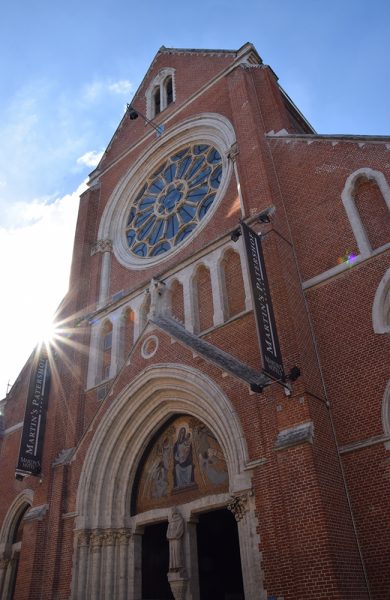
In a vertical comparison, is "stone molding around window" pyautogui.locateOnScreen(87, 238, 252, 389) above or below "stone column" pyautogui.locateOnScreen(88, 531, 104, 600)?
above

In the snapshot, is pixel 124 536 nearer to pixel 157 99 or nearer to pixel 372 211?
pixel 372 211

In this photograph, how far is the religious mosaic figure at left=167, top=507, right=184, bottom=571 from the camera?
10.7 m

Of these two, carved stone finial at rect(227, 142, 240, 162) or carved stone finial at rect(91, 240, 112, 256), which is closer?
carved stone finial at rect(227, 142, 240, 162)

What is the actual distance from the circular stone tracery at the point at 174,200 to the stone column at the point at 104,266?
2.97 ft

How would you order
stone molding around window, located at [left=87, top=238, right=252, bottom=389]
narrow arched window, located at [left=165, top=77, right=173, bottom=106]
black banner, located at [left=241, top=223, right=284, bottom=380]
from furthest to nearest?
narrow arched window, located at [left=165, top=77, right=173, bottom=106], stone molding around window, located at [left=87, top=238, right=252, bottom=389], black banner, located at [left=241, top=223, right=284, bottom=380]

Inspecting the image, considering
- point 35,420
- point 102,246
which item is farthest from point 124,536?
point 102,246

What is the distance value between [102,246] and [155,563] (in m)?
11.0

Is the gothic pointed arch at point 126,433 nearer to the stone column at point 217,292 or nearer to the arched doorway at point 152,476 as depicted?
the arched doorway at point 152,476

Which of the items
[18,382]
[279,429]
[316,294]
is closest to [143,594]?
[279,429]

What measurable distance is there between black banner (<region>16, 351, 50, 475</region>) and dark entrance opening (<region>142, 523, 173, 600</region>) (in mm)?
3884

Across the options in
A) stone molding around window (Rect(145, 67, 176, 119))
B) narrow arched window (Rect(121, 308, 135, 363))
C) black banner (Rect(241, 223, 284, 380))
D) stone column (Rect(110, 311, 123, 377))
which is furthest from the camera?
stone molding around window (Rect(145, 67, 176, 119))

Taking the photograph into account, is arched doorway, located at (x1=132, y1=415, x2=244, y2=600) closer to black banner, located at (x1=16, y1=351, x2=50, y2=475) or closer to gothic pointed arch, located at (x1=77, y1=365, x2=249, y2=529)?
gothic pointed arch, located at (x1=77, y1=365, x2=249, y2=529)

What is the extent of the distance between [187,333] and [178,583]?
5473 millimetres

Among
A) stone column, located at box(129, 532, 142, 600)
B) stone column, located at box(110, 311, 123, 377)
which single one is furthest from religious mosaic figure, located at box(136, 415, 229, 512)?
stone column, located at box(110, 311, 123, 377)
